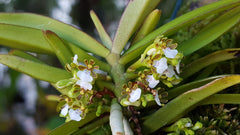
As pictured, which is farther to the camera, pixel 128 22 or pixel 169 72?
pixel 128 22

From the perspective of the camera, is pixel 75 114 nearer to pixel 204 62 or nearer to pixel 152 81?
pixel 152 81

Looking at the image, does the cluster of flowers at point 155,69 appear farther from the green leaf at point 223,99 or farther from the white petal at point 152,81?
the green leaf at point 223,99

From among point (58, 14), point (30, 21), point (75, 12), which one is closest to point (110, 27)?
point (75, 12)

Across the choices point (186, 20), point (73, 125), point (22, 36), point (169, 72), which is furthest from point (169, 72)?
point (22, 36)

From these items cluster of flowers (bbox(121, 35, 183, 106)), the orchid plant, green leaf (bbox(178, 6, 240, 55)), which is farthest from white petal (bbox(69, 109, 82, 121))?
green leaf (bbox(178, 6, 240, 55))

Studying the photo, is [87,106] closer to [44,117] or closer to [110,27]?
[110,27]
